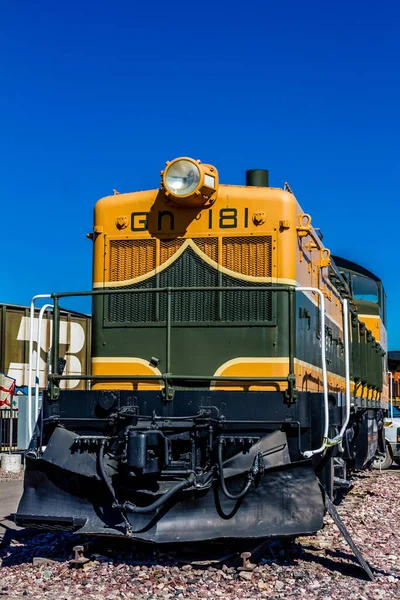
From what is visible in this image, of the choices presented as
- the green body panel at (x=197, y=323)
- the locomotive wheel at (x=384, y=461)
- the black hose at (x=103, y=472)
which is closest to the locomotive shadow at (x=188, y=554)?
the black hose at (x=103, y=472)

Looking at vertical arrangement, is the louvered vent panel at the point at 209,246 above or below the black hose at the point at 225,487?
above

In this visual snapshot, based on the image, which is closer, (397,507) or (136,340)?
(136,340)

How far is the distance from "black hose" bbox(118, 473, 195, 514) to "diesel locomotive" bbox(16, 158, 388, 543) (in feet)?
0.05

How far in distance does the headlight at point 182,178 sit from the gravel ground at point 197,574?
3.14 m

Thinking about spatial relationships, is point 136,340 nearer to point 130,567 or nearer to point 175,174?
A: point 175,174

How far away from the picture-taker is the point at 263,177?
287 inches

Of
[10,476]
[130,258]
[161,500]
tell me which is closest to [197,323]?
[130,258]

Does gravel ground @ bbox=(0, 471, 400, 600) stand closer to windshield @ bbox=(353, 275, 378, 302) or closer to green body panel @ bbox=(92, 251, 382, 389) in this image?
green body panel @ bbox=(92, 251, 382, 389)

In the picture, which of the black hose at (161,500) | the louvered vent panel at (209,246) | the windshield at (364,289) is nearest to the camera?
the black hose at (161,500)

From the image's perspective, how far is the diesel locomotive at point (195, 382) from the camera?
5.73m

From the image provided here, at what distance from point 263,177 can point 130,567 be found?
379 cm

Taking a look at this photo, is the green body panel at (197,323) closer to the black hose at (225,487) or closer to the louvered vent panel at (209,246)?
the louvered vent panel at (209,246)

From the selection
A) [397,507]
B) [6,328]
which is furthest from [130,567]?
[6,328]

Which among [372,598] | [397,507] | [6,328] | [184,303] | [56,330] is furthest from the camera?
[6,328]
